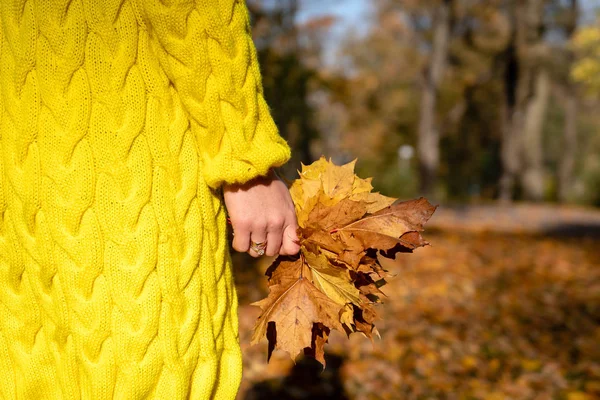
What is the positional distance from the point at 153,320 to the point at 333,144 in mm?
28451

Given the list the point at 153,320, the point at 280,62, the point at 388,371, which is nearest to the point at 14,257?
the point at 153,320

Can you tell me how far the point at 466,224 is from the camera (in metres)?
9.79

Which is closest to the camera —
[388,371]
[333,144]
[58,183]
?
[58,183]

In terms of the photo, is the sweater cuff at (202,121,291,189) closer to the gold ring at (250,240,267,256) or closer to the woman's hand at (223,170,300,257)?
the woman's hand at (223,170,300,257)

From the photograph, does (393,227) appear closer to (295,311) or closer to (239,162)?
(295,311)

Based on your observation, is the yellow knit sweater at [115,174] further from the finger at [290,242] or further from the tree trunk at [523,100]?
the tree trunk at [523,100]

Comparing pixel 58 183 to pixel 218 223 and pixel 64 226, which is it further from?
pixel 218 223

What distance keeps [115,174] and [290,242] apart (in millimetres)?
382

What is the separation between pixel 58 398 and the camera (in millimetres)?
1104

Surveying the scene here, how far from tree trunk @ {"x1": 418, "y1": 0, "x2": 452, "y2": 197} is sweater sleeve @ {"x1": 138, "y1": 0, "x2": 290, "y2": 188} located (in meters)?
12.5

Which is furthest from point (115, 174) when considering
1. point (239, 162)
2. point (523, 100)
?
point (523, 100)

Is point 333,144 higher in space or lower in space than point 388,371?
lower

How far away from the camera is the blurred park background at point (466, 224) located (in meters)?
3.73

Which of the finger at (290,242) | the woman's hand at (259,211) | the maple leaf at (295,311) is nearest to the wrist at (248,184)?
the woman's hand at (259,211)
